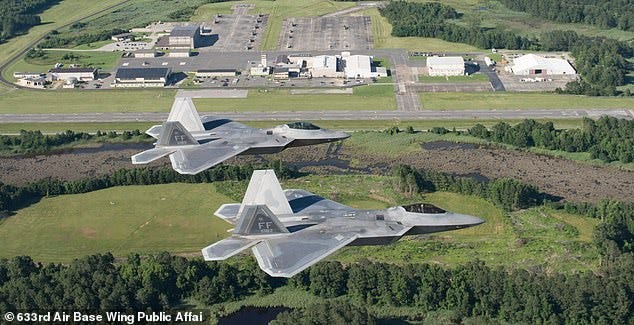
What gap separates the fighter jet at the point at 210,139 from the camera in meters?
108

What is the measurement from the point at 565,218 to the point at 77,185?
8259 cm

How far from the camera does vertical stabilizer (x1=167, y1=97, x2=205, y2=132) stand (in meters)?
113

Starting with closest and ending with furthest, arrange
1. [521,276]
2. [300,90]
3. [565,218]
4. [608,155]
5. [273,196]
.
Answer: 1. [273,196]
2. [521,276]
3. [565,218]
4. [608,155]
5. [300,90]

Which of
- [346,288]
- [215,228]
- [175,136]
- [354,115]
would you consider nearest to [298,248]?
[346,288]

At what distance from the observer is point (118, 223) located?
131125 mm

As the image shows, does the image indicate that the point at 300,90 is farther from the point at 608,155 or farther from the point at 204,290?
the point at 204,290

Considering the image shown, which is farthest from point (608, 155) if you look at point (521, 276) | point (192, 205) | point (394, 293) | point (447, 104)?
point (192, 205)

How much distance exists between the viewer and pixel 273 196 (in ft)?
306

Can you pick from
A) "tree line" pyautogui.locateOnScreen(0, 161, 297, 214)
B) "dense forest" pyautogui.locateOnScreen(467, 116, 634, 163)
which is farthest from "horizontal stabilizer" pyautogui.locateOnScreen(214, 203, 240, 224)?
"dense forest" pyautogui.locateOnScreen(467, 116, 634, 163)

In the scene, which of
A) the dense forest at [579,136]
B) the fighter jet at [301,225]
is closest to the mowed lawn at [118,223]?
the fighter jet at [301,225]

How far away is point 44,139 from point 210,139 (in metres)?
66.8

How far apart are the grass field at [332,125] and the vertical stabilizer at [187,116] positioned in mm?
58049

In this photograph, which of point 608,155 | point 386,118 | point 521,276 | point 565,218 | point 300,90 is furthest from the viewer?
point 300,90

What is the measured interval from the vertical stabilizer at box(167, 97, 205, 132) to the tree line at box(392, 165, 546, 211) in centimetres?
4109
